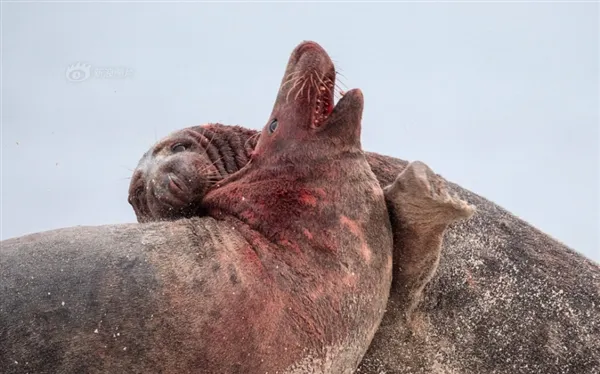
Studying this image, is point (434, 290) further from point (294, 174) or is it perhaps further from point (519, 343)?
point (294, 174)

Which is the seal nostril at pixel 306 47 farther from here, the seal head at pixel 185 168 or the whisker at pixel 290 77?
the seal head at pixel 185 168

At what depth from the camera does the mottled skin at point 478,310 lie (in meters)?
3.96

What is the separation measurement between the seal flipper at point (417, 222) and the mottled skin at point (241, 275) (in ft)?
0.31

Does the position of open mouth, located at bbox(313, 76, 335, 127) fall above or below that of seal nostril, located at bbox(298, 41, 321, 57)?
below

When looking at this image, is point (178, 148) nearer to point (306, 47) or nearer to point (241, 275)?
point (306, 47)

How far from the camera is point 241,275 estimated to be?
11.0 ft

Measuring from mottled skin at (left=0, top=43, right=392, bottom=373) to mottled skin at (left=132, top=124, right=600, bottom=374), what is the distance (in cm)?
22

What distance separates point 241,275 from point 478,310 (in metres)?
1.48

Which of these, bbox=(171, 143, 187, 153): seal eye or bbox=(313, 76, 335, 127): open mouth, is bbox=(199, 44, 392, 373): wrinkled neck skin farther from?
bbox=(171, 143, 187, 153): seal eye

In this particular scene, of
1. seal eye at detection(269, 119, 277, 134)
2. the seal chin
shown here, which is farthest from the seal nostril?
seal eye at detection(269, 119, 277, 134)

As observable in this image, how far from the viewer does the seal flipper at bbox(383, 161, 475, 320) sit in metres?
3.72

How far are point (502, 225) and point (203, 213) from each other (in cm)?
180

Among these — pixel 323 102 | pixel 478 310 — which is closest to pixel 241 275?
pixel 323 102

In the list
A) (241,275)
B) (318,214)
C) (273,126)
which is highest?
(273,126)
